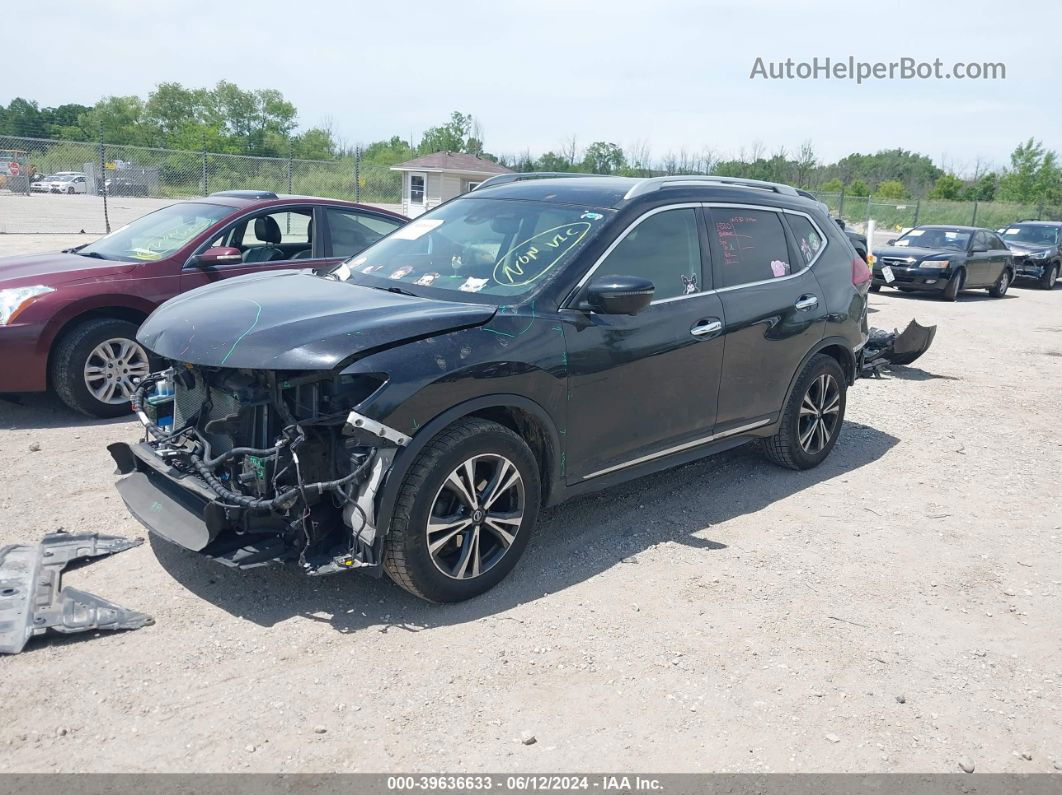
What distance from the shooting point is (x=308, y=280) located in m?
4.83

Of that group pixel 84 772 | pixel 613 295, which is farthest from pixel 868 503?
pixel 84 772

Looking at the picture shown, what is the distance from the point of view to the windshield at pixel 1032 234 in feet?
73.0

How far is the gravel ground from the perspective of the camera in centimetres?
311

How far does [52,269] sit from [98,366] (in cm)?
82

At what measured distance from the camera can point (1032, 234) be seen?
896 inches

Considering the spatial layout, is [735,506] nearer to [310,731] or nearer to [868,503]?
[868,503]

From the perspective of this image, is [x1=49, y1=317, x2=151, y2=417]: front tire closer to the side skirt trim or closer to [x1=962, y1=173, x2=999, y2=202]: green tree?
the side skirt trim

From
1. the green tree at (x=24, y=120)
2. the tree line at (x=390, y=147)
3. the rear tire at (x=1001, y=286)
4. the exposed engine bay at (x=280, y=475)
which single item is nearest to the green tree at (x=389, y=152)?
the tree line at (x=390, y=147)

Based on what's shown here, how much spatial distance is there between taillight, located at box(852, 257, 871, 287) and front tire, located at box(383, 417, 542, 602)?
3.44 m

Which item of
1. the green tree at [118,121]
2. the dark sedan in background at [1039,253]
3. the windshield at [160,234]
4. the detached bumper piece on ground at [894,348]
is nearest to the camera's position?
the windshield at [160,234]

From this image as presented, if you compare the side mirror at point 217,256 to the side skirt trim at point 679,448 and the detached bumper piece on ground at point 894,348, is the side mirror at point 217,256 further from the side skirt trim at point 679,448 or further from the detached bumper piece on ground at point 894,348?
the detached bumper piece on ground at point 894,348

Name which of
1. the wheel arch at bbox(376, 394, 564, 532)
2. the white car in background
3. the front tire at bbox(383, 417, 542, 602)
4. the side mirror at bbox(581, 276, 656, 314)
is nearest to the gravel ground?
the front tire at bbox(383, 417, 542, 602)

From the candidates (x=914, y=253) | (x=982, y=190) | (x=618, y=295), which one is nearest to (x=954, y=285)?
(x=914, y=253)

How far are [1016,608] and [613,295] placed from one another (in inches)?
102
